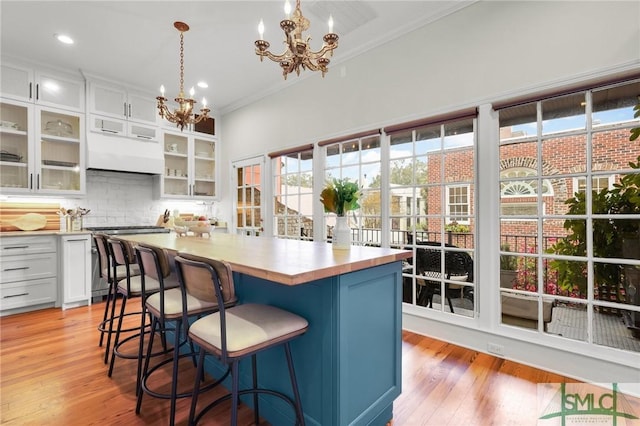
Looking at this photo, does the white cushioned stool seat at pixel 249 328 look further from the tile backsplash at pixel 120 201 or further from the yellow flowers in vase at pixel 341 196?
the tile backsplash at pixel 120 201

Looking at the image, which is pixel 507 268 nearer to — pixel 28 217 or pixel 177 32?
pixel 177 32

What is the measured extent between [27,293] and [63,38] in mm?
2953

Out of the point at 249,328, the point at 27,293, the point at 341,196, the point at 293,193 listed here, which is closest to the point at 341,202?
the point at 341,196

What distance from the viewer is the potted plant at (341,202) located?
2.01 m

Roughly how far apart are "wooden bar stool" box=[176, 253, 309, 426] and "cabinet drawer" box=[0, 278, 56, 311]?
138 inches

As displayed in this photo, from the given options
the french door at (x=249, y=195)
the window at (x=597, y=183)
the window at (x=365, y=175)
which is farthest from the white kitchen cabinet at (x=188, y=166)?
the window at (x=597, y=183)

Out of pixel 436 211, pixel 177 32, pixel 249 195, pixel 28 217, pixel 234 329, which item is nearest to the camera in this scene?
pixel 234 329

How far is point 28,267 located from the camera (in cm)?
369

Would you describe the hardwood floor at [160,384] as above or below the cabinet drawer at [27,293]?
below

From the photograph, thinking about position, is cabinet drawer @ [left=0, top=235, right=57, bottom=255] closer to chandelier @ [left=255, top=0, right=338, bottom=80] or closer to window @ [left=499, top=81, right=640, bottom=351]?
chandelier @ [left=255, top=0, right=338, bottom=80]

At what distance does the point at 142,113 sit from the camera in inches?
191

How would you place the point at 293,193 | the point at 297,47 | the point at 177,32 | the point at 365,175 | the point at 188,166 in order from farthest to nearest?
the point at 188,166, the point at 293,193, the point at 365,175, the point at 177,32, the point at 297,47

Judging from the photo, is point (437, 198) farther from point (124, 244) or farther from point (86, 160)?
point (86, 160)

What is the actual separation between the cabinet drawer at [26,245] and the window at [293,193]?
Answer: 2.80 m
